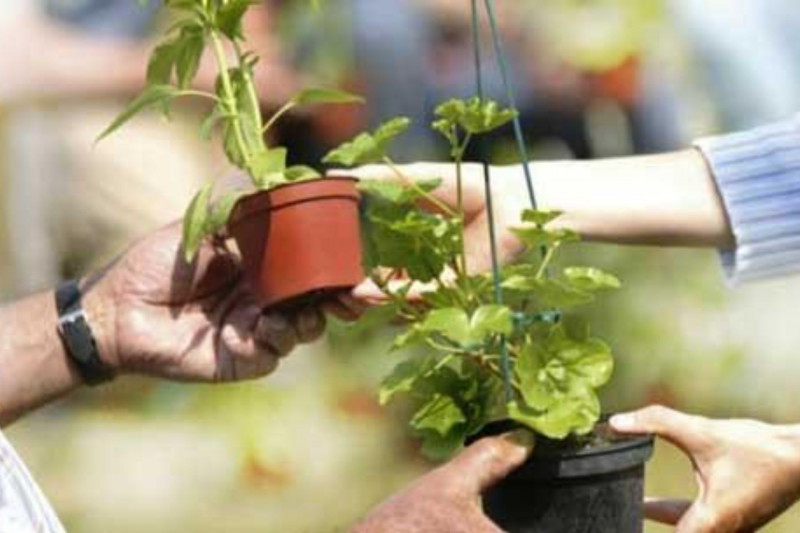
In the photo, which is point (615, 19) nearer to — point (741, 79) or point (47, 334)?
point (741, 79)

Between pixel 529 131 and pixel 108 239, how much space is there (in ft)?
2.06

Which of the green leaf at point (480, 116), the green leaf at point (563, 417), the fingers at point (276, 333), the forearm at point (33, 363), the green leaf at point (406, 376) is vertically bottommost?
the forearm at point (33, 363)

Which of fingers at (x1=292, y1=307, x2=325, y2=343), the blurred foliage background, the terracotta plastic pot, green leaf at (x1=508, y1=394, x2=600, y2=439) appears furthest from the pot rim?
the blurred foliage background

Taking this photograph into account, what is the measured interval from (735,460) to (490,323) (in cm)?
22

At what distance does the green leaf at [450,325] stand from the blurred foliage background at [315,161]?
119cm

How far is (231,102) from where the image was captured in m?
1.78

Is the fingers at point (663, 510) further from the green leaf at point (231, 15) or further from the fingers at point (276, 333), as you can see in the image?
the green leaf at point (231, 15)

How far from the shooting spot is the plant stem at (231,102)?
174cm

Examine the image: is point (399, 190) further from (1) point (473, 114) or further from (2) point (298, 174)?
(2) point (298, 174)

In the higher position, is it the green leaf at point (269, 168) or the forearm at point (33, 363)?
the green leaf at point (269, 168)

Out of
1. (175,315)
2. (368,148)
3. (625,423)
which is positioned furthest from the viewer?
(175,315)

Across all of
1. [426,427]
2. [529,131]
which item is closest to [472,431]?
[426,427]

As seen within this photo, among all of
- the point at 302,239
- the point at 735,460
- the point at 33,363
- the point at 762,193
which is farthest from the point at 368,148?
the point at 33,363

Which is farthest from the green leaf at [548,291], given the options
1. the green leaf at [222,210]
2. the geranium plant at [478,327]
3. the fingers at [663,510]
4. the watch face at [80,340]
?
the watch face at [80,340]
